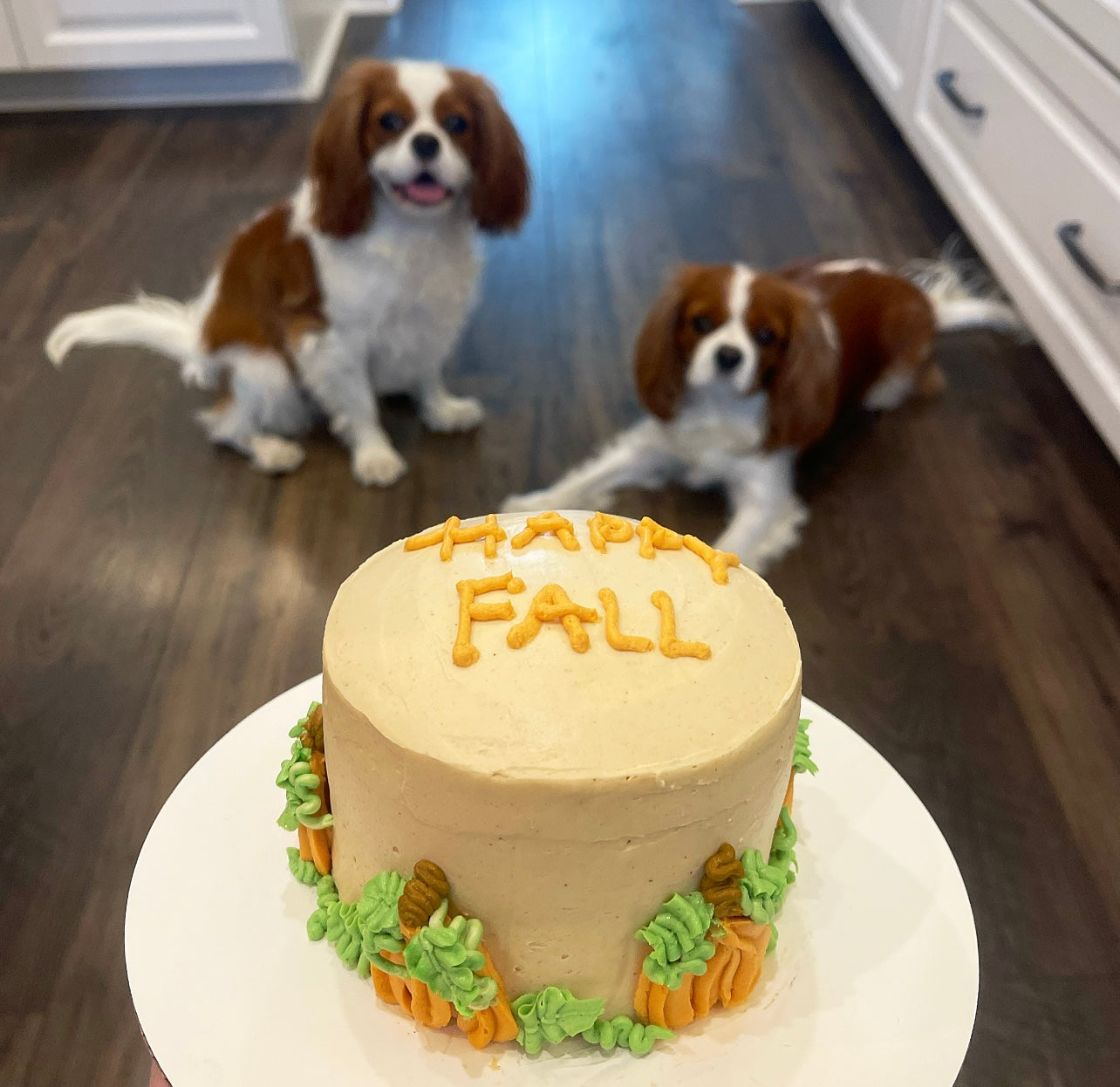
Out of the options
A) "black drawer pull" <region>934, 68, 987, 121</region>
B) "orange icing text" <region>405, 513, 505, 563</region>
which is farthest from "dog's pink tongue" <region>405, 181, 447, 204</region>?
"black drawer pull" <region>934, 68, 987, 121</region>

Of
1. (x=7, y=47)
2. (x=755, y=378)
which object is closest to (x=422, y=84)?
(x=755, y=378)

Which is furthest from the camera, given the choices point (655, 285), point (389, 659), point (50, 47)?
point (50, 47)

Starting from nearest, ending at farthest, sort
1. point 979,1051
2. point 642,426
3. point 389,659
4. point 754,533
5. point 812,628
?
1. point 389,659
2. point 979,1051
3. point 812,628
4. point 754,533
5. point 642,426

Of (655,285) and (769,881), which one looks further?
(655,285)

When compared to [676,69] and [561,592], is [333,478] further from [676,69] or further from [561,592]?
[676,69]

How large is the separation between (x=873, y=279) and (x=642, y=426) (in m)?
Result: 0.53

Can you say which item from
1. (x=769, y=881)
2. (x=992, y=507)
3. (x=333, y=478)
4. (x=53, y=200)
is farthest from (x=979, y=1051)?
(x=53, y=200)

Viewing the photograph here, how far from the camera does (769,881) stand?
2.30 feet

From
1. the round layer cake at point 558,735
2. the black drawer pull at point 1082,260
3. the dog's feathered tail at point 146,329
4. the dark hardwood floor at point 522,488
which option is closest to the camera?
the round layer cake at point 558,735

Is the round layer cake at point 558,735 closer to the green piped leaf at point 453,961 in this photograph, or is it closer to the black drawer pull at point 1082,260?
the green piped leaf at point 453,961

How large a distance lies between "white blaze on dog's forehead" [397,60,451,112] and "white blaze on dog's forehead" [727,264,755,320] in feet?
1.70

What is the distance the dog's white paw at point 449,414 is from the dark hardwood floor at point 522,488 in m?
0.03

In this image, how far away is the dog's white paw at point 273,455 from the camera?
1944 mm

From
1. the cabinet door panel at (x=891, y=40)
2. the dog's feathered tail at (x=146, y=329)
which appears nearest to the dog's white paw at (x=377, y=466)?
the dog's feathered tail at (x=146, y=329)
